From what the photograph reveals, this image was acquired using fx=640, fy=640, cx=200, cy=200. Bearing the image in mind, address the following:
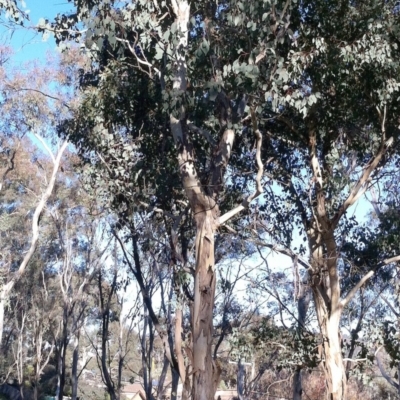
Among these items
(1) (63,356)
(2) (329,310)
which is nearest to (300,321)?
(2) (329,310)

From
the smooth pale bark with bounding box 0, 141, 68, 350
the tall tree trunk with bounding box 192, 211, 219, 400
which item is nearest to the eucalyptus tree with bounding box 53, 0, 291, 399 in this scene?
the tall tree trunk with bounding box 192, 211, 219, 400

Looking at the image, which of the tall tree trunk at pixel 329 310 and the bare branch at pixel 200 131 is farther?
the tall tree trunk at pixel 329 310

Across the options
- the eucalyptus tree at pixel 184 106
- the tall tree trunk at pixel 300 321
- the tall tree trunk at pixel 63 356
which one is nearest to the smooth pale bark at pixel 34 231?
the tall tree trunk at pixel 63 356

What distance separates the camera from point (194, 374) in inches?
257

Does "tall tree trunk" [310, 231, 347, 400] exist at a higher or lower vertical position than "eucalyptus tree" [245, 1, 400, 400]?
lower

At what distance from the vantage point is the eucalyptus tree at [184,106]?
684cm

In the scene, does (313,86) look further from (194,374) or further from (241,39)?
(194,374)

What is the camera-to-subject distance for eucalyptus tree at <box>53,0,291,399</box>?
6.84 m

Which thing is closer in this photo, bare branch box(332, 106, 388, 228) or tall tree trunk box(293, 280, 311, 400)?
bare branch box(332, 106, 388, 228)

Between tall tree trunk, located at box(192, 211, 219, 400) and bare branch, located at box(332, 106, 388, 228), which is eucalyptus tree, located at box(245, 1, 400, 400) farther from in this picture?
tall tree trunk, located at box(192, 211, 219, 400)

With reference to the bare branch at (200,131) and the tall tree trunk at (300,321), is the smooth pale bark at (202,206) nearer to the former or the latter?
the bare branch at (200,131)

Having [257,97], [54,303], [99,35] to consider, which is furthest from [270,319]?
[54,303]

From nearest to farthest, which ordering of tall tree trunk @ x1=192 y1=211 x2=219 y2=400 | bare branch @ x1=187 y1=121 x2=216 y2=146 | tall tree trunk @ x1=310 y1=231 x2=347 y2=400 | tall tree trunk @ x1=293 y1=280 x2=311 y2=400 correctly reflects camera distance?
tall tree trunk @ x1=192 y1=211 x2=219 y2=400
bare branch @ x1=187 y1=121 x2=216 y2=146
tall tree trunk @ x1=310 y1=231 x2=347 y2=400
tall tree trunk @ x1=293 y1=280 x2=311 y2=400

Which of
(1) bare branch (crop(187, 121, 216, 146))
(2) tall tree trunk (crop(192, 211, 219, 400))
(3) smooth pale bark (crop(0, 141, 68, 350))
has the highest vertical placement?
(3) smooth pale bark (crop(0, 141, 68, 350))
